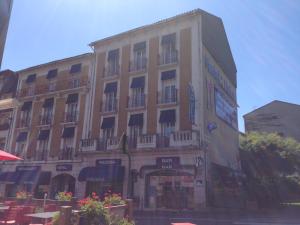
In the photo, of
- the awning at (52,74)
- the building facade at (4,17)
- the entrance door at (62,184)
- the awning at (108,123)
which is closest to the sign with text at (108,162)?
the awning at (108,123)

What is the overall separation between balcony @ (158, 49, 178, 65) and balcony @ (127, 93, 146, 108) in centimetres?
323

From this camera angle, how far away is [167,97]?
84.1 feet

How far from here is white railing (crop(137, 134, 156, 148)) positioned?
79.0 feet

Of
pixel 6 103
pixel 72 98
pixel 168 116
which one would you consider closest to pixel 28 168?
pixel 72 98

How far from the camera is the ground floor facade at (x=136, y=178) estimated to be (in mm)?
22375

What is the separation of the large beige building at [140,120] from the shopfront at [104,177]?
0.09m

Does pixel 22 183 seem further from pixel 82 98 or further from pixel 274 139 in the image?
pixel 274 139

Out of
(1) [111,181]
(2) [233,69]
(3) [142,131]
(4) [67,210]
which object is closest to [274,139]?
(2) [233,69]

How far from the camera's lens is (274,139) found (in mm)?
35812

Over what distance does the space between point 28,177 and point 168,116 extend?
1498 cm

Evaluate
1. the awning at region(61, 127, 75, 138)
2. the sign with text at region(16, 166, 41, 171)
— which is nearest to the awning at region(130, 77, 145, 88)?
the awning at region(61, 127, 75, 138)

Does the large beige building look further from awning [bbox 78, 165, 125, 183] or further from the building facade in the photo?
the building facade

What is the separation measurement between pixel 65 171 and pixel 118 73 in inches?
392

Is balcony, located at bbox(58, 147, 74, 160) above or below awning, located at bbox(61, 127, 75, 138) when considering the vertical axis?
below
